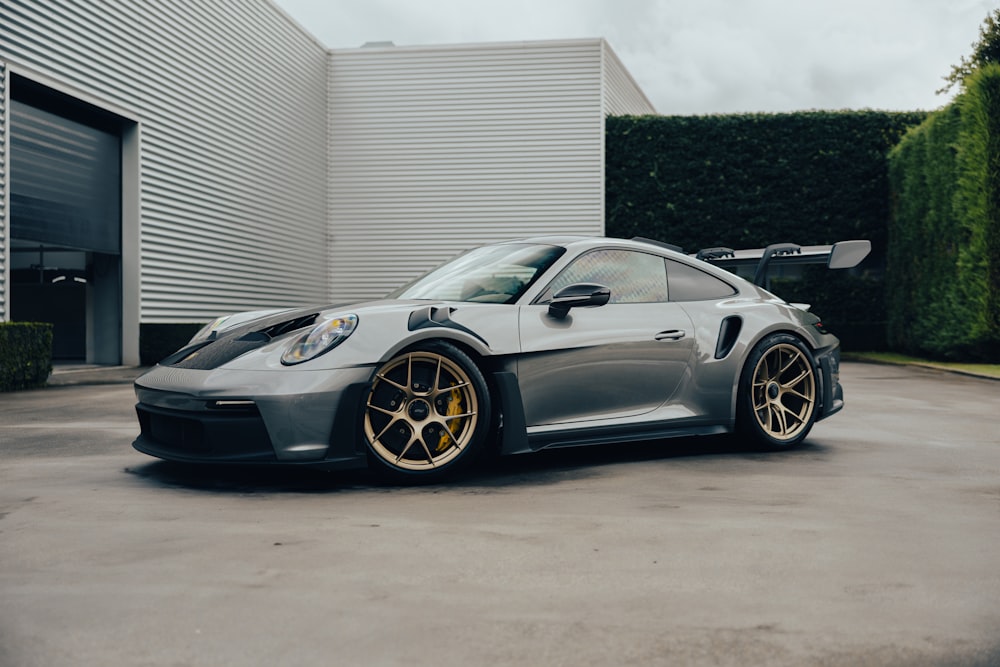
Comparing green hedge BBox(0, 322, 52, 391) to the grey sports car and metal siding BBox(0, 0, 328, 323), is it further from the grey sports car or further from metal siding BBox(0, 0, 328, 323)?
the grey sports car

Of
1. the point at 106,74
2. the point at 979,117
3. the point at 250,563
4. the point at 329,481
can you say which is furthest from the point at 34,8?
the point at 979,117

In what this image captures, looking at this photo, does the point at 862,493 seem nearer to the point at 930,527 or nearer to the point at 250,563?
the point at 930,527

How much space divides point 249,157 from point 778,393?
1458cm

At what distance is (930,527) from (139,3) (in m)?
14.3

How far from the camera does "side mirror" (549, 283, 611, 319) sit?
4.91 metres

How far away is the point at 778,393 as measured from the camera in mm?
5809

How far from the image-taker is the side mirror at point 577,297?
4.91 meters

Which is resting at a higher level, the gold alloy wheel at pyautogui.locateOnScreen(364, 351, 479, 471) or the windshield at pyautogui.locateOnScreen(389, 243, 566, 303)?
the windshield at pyautogui.locateOnScreen(389, 243, 566, 303)

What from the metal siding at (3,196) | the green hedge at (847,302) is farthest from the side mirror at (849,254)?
the green hedge at (847,302)

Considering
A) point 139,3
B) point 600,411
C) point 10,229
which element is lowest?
point 600,411

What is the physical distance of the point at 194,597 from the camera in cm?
275

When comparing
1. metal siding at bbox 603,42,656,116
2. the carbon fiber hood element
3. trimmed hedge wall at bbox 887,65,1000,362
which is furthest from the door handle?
metal siding at bbox 603,42,656,116

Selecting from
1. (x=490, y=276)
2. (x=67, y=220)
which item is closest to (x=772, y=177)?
(x=67, y=220)

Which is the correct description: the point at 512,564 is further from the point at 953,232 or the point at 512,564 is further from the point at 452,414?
the point at 953,232
